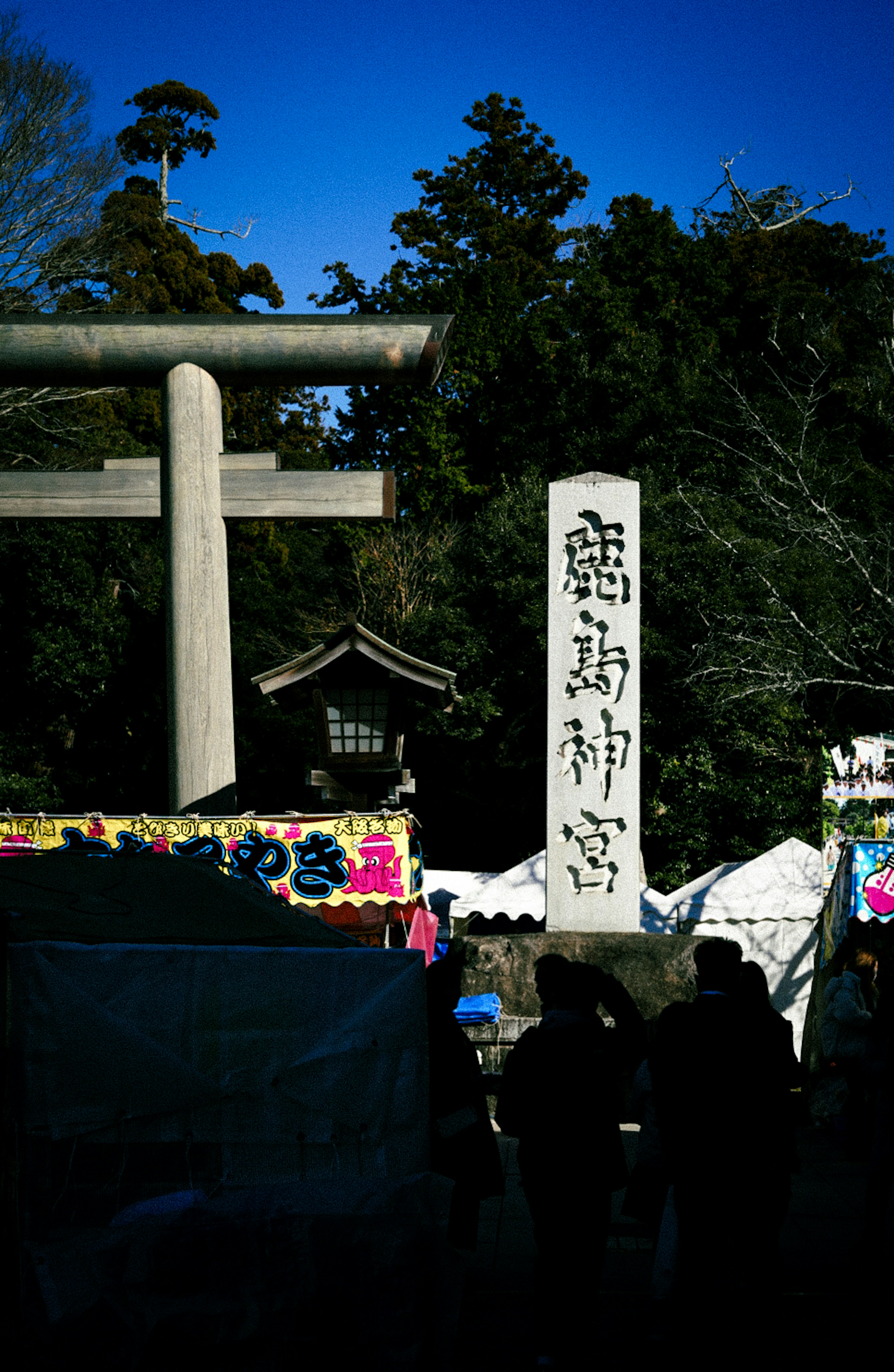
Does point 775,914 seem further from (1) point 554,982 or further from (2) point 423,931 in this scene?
(1) point 554,982

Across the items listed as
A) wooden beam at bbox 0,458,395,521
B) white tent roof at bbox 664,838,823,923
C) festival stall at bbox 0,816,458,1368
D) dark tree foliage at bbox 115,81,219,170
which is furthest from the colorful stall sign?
dark tree foliage at bbox 115,81,219,170

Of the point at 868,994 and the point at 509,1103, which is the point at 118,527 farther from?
Answer: the point at 509,1103

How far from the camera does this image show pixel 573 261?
33188 millimetres

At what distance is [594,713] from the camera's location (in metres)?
9.84

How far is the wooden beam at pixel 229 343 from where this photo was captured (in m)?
8.35

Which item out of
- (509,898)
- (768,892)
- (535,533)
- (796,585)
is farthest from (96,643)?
(768,892)

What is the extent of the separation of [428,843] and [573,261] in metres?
16.5

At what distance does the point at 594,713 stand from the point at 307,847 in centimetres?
246

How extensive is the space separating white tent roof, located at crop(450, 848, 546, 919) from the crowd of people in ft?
31.4

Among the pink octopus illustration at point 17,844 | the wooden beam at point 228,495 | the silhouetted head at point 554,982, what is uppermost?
the wooden beam at point 228,495

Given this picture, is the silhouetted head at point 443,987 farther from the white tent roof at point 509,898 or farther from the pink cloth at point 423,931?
the white tent roof at point 509,898

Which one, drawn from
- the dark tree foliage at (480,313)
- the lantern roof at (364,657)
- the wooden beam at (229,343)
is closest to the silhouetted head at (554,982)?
the wooden beam at (229,343)

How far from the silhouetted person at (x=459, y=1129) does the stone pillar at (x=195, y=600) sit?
343cm

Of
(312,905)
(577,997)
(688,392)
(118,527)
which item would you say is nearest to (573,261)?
(688,392)
